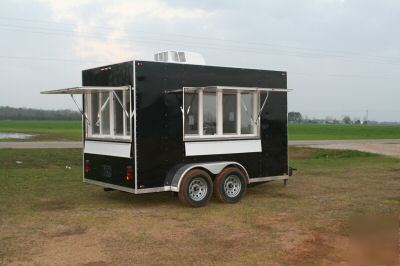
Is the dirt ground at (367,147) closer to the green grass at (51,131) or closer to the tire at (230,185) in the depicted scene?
the tire at (230,185)

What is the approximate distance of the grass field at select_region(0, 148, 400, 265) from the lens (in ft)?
19.5

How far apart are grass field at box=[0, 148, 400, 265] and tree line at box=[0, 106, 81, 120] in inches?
4640

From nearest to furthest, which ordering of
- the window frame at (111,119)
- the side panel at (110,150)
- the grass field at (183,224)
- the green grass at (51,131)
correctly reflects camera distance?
the grass field at (183,224)
the side panel at (110,150)
the window frame at (111,119)
the green grass at (51,131)

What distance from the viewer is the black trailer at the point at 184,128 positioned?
886 cm

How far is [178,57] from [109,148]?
2.16 metres

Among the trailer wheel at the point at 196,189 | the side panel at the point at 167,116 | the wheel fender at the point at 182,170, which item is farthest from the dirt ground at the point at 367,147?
the trailer wheel at the point at 196,189

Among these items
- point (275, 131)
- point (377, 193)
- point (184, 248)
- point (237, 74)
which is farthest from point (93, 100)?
point (377, 193)

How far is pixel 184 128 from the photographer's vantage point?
9328 mm

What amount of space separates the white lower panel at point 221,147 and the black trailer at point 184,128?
19 mm

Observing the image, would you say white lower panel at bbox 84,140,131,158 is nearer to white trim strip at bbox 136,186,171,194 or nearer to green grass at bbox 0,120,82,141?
white trim strip at bbox 136,186,171,194

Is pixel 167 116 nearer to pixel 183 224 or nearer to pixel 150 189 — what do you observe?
pixel 150 189

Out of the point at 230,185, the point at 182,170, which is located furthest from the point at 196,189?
the point at 230,185

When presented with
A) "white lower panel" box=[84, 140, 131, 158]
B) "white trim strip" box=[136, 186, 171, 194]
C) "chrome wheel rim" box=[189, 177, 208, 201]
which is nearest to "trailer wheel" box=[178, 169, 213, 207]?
"chrome wheel rim" box=[189, 177, 208, 201]

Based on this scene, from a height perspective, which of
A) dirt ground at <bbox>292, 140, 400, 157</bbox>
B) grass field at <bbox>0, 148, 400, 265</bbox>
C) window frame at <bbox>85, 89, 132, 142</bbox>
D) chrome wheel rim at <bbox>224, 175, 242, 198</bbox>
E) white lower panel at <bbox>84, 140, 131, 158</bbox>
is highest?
window frame at <bbox>85, 89, 132, 142</bbox>
